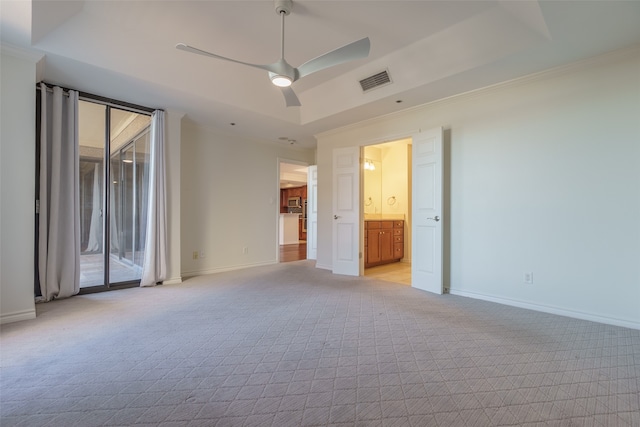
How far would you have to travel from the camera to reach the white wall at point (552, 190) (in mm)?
2695

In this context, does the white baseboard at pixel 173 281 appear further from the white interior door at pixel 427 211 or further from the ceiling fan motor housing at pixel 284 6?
the ceiling fan motor housing at pixel 284 6

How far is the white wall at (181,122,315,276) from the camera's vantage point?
4934 millimetres

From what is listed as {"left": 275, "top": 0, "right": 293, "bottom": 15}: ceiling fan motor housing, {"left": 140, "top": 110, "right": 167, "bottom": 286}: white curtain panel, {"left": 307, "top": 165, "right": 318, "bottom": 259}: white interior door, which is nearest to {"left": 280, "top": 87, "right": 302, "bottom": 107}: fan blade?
{"left": 275, "top": 0, "right": 293, "bottom": 15}: ceiling fan motor housing

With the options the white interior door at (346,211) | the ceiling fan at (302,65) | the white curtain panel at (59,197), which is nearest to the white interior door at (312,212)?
the white interior door at (346,211)

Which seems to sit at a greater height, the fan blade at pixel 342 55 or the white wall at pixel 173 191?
the fan blade at pixel 342 55

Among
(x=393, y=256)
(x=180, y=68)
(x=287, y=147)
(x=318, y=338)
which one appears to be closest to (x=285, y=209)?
(x=287, y=147)

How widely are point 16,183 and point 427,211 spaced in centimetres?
456

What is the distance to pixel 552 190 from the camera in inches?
120

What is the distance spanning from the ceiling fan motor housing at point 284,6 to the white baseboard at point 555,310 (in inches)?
147

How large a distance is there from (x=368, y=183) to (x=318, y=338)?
180 inches

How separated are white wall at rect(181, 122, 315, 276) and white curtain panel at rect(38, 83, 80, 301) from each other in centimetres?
151

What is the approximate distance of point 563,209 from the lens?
2986 millimetres

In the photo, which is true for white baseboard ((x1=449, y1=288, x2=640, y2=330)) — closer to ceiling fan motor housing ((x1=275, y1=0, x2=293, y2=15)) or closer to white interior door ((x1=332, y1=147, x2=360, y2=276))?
white interior door ((x1=332, y1=147, x2=360, y2=276))

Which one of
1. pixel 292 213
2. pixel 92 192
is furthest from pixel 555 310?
pixel 292 213
